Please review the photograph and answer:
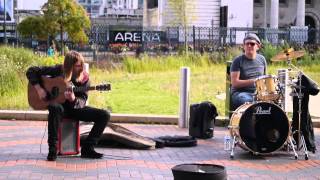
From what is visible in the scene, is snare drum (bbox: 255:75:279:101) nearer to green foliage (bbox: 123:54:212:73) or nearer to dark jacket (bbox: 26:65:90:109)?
dark jacket (bbox: 26:65:90:109)

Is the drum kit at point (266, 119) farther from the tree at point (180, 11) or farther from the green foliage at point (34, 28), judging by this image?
the tree at point (180, 11)

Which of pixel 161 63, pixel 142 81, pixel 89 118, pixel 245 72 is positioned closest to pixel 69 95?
pixel 89 118

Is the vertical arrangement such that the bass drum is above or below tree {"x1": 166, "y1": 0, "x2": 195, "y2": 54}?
below

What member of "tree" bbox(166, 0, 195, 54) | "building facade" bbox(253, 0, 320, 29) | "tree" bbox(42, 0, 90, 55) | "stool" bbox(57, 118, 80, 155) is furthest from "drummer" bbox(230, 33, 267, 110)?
"building facade" bbox(253, 0, 320, 29)

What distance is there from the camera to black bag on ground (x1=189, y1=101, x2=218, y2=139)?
36.5 ft

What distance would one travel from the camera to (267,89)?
9.12 meters

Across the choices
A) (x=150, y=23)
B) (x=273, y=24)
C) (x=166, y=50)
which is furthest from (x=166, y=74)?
(x=150, y=23)

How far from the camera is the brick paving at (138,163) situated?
26.5 feet

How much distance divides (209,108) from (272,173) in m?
2.98

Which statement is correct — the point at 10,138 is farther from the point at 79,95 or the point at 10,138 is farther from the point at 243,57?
the point at 243,57

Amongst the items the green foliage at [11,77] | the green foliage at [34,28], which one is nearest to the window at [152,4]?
the green foliage at [34,28]

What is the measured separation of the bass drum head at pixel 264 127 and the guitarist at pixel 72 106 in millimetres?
1879

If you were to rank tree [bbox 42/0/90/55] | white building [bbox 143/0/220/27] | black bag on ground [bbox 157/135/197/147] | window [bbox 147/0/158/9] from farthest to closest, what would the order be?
1. window [bbox 147/0/158/9]
2. white building [bbox 143/0/220/27]
3. tree [bbox 42/0/90/55]
4. black bag on ground [bbox 157/135/197/147]

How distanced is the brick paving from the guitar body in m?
0.73
